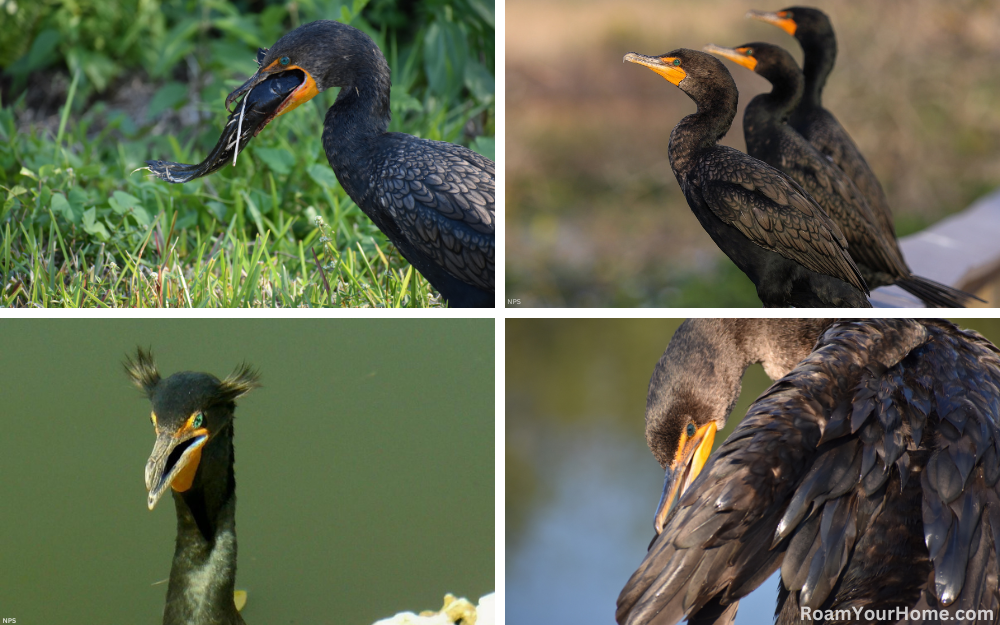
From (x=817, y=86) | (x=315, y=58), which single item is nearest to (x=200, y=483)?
(x=315, y=58)

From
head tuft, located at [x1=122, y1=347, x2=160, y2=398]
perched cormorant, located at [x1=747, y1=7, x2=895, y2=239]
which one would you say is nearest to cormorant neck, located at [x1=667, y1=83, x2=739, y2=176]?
perched cormorant, located at [x1=747, y1=7, x2=895, y2=239]

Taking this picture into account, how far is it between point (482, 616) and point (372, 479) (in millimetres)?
320

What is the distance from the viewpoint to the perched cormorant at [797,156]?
53.6 inches

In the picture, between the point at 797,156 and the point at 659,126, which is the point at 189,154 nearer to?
the point at 659,126

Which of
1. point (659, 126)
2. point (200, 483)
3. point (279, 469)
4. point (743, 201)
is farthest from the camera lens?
point (659, 126)

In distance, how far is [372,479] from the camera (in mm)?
1633

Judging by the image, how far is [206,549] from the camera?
1528 mm

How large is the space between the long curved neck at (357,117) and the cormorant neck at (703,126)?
1.57ft

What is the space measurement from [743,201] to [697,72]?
20 cm

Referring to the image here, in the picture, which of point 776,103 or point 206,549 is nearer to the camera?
point 776,103

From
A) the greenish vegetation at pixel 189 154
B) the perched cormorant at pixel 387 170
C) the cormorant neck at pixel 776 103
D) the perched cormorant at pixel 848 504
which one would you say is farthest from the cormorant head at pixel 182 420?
the cormorant neck at pixel 776 103

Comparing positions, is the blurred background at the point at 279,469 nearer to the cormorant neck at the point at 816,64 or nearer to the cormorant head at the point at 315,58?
the cormorant head at the point at 315,58

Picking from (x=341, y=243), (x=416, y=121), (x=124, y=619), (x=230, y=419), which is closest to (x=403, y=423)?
(x=230, y=419)

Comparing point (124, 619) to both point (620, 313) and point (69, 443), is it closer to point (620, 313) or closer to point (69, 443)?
point (69, 443)
